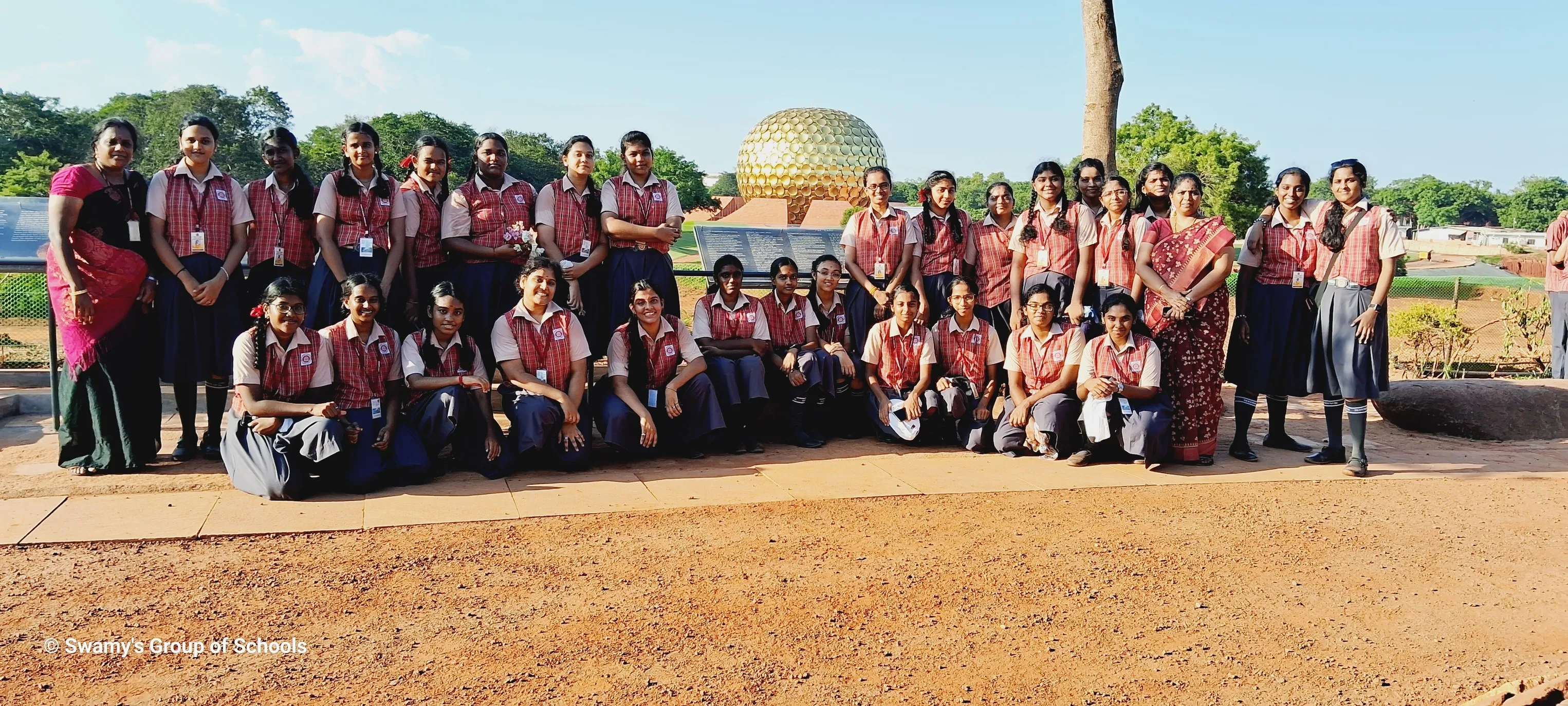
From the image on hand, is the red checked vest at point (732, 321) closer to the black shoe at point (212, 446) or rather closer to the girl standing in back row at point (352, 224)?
the girl standing in back row at point (352, 224)

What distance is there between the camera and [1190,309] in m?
6.19

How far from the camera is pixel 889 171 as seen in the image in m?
6.66

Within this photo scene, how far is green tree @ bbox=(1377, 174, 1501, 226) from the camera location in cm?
7631

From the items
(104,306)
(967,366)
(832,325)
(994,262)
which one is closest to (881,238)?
(832,325)

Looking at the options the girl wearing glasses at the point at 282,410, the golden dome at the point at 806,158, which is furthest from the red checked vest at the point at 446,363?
the golden dome at the point at 806,158

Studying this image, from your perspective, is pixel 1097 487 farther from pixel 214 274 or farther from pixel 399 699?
pixel 214 274

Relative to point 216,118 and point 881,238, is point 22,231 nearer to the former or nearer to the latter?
point 881,238

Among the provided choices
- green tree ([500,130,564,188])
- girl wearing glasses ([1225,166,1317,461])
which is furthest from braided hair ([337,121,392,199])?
green tree ([500,130,564,188])

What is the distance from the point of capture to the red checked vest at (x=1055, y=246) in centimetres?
646

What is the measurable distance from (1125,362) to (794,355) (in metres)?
1.82

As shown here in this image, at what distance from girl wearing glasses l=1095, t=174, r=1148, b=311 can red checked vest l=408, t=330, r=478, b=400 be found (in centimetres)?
350

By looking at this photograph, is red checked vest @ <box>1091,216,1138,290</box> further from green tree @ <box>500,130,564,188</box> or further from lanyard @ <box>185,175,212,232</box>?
green tree @ <box>500,130,564,188</box>

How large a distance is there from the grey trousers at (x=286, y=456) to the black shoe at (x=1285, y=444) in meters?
5.26

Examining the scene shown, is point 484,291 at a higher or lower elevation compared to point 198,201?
lower
